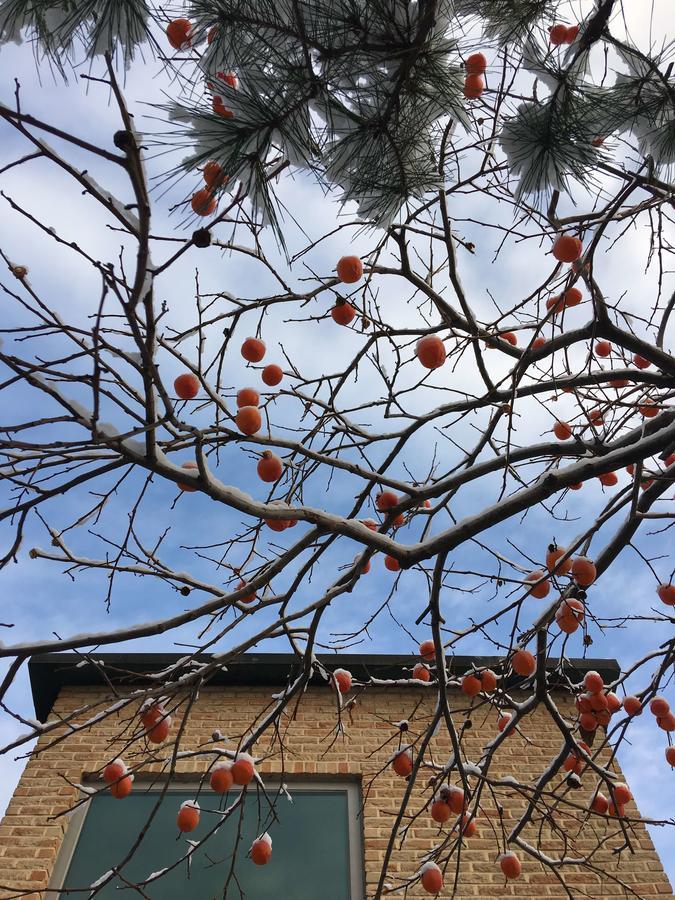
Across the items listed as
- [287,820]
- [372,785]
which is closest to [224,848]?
[287,820]

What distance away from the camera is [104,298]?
1.48 metres

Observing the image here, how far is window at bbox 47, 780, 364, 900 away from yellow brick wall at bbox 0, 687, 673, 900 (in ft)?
0.42

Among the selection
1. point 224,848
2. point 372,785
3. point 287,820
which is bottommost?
point 224,848

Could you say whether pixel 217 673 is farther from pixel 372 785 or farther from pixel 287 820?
pixel 372 785

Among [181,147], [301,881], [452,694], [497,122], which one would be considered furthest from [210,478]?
[452,694]

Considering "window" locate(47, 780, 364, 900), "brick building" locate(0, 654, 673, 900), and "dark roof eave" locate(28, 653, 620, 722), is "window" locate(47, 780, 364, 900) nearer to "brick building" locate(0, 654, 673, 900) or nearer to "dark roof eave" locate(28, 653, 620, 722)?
"brick building" locate(0, 654, 673, 900)

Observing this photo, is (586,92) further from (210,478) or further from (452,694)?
(452,694)

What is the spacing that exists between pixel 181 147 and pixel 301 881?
4.31 m

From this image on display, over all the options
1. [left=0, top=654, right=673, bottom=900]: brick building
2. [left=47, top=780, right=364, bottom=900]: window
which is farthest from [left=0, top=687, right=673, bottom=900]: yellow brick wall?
[left=47, top=780, right=364, bottom=900]: window

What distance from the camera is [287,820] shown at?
4.45 meters

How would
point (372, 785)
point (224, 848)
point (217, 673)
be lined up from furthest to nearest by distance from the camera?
point (217, 673) → point (372, 785) → point (224, 848)

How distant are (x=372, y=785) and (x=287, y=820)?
2.04 ft

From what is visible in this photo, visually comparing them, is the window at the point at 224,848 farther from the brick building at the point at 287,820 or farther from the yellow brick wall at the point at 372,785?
the yellow brick wall at the point at 372,785

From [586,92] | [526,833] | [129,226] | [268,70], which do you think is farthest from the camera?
[526,833]
